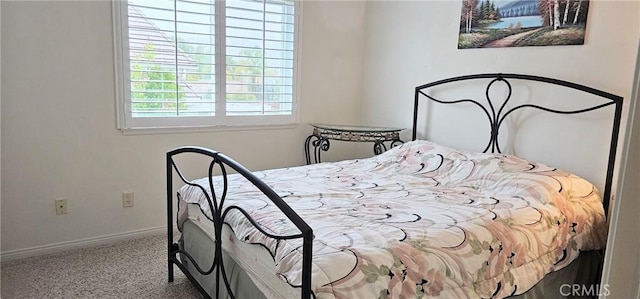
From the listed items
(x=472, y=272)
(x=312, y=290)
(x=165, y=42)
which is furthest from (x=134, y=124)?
(x=472, y=272)

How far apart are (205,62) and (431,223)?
221cm

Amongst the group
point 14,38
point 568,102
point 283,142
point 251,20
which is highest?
point 251,20

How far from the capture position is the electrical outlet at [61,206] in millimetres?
2983

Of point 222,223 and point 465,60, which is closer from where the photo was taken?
point 222,223

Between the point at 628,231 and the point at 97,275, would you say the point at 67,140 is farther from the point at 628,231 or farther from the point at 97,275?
the point at 628,231

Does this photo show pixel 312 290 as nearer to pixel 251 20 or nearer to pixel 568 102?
pixel 568 102

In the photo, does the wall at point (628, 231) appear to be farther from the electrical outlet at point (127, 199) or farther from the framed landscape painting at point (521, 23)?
the electrical outlet at point (127, 199)

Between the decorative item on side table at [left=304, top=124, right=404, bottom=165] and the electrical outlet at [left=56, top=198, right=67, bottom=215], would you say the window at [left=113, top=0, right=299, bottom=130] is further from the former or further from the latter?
the electrical outlet at [left=56, top=198, right=67, bottom=215]

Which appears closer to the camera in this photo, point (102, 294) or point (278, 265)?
point (278, 265)

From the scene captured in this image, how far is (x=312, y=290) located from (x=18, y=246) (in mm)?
2455

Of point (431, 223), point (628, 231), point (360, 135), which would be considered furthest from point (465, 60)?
point (628, 231)

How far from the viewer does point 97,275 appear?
8.79 feet

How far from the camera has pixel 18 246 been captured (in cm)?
289

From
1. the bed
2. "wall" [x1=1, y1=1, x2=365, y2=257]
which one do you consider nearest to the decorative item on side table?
the bed
